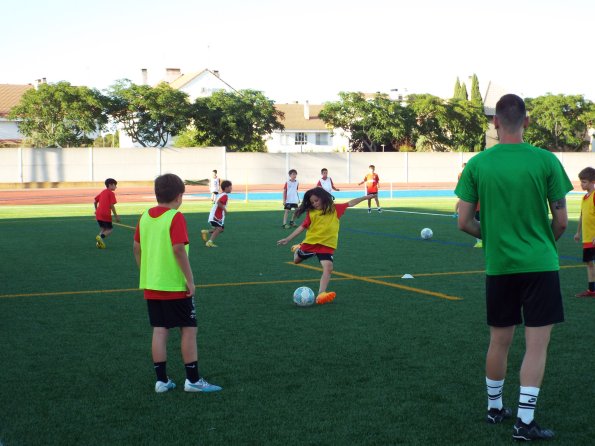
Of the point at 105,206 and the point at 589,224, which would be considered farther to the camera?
the point at 105,206

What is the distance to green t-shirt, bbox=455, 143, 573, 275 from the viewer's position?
187 inches

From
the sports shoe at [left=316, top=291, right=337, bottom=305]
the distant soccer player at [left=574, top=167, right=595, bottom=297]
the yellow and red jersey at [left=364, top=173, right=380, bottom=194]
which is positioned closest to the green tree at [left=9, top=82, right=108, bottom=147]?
the yellow and red jersey at [left=364, top=173, right=380, bottom=194]

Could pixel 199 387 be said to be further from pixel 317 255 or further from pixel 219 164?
pixel 219 164

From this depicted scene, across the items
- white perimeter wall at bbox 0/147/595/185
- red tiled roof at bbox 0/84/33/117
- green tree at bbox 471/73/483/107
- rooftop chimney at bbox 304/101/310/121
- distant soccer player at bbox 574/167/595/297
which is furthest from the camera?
green tree at bbox 471/73/483/107

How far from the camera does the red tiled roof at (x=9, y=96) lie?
296 feet

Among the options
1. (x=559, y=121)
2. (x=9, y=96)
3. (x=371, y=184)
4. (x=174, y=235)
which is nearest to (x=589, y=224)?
(x=174, y=235)

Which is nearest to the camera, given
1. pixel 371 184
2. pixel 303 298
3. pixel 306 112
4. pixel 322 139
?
pixel 303 298

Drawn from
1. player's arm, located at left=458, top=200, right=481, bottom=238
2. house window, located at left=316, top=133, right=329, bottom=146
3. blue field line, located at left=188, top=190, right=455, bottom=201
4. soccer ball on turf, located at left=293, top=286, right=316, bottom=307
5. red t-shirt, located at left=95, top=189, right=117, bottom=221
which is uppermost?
house window, located at left=316, top=133, right=329, bottom=146

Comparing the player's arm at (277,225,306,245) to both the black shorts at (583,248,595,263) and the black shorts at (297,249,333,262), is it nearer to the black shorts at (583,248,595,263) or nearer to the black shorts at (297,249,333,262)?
the black shorts at (297,249,333,262)

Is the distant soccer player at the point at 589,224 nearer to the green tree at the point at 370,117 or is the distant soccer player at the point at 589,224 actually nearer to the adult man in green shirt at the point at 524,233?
the adult man in green shirt at the point at 524,233

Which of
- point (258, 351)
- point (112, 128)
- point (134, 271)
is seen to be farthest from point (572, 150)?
point (258, 351)

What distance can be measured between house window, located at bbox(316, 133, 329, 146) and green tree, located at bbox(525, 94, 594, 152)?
32295 millimetres

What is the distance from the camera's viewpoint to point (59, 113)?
55469 mm

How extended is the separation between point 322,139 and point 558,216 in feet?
307
